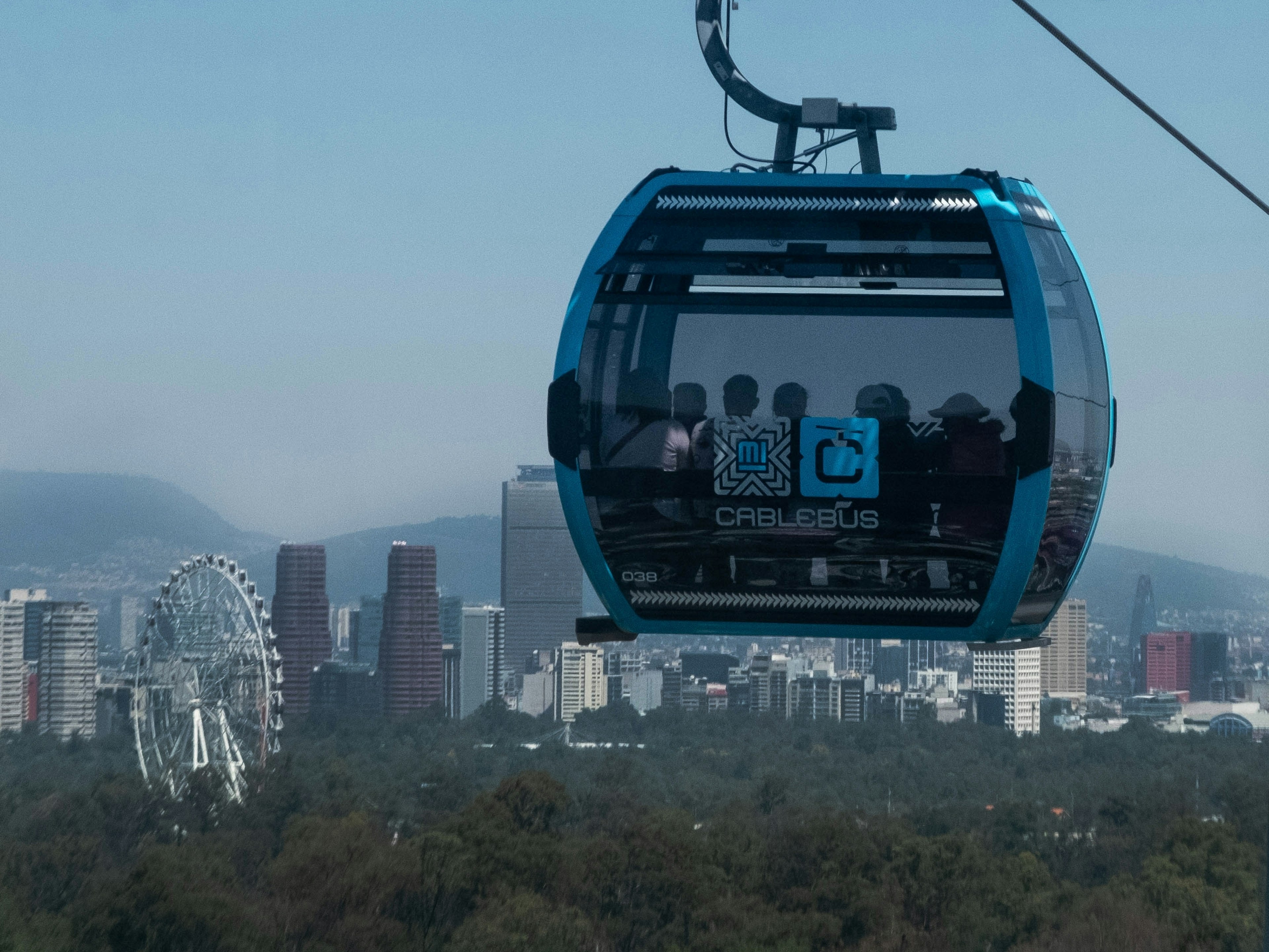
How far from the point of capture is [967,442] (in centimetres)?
696

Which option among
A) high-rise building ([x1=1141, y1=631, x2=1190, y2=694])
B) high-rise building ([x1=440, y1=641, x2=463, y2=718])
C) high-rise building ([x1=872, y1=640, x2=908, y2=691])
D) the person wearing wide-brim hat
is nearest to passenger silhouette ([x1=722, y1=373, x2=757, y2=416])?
the person wearing wide-brim hat

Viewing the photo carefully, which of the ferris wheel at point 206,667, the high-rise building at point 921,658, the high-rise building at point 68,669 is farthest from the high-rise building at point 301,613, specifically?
the ferris wheel at point 206,667

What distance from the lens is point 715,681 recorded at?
159875 millimetres

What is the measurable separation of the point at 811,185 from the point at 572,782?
97.4 meters

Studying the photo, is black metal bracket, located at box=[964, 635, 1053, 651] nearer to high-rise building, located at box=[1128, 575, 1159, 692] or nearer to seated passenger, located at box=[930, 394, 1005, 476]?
seated passenger, located at box=[930, 394, 1005, 476]

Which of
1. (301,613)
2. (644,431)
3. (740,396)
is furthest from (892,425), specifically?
(301,613)

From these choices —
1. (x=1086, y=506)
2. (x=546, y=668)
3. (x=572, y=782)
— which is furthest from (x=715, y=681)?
(x=1086, y=506)

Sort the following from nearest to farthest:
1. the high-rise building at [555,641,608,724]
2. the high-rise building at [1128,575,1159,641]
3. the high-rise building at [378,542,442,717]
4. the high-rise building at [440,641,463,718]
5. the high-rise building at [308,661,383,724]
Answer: the high-rise building at [308,661,383,724] < the high-rise building at [555,641,608,724] < the high-rise building at [378,542,442,717] < the high-rise building at [440,641,463,718] < the high-rise building at [1128,575,1159,641]

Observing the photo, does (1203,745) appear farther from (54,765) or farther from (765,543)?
(765,543)

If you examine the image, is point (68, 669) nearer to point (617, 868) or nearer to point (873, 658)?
point (873, 658)

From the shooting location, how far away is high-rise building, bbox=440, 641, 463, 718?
517ft

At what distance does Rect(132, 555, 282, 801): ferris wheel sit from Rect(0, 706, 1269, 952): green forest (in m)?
4.17

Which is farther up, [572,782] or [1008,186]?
[1008,186]

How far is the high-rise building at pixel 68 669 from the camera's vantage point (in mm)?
136125
